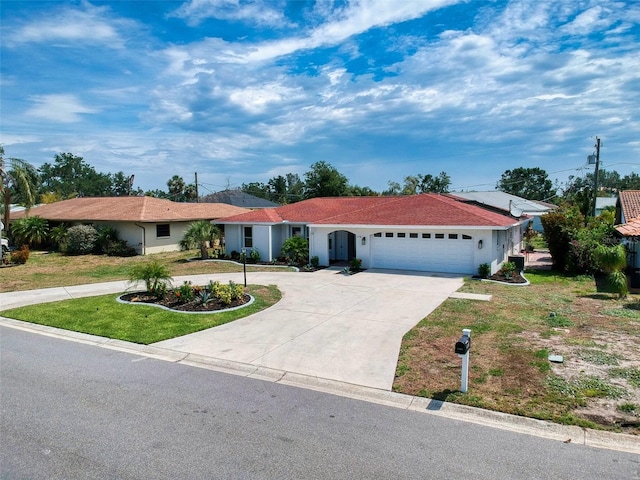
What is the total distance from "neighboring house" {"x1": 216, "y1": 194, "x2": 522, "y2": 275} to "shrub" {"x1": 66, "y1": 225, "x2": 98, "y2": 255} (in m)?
10.4

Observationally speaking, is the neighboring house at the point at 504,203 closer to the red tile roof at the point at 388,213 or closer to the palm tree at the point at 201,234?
the red tile roof at the point at 388,213

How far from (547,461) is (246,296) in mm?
11219

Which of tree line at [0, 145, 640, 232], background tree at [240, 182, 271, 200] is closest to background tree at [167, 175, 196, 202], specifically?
tree line at [0, 145, 640, 232]

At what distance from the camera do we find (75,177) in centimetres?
9119

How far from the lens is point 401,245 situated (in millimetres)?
21594

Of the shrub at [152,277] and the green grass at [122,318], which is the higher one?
the shrub at [152,277]

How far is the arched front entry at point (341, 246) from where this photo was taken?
25562 mm

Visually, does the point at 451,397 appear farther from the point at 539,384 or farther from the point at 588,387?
the point at 588,387

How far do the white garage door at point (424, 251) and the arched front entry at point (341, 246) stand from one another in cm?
337

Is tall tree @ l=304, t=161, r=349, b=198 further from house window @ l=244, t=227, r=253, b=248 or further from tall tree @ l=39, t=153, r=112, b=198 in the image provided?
tall tree @ l=39, t=153, r=112, b=198

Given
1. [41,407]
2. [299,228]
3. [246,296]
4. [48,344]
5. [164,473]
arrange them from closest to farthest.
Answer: [164,473] → [41,407] → [48,344] → [246,296] → [299,228]

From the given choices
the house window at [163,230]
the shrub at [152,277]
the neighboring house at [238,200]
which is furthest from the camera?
the neighboring house at [238,200]

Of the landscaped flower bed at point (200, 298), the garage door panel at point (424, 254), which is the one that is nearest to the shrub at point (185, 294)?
the landscaped flower bed at point (200, 298)

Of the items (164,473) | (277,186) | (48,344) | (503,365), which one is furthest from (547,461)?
(277,186)
